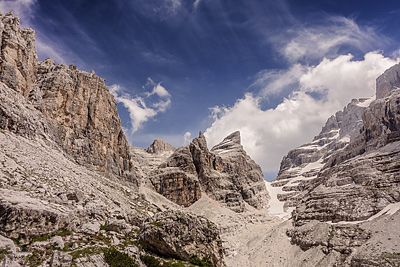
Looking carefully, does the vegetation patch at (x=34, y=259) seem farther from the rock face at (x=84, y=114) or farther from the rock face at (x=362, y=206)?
the rock face at (x=84, y=114)

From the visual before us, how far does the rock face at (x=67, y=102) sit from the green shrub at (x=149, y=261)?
52523 millimetres

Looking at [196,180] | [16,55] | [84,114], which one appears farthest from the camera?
[196,180]

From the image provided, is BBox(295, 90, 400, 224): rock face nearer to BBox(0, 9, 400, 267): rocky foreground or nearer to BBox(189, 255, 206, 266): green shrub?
BBox(0, 9, 400, 267): rocky foreground

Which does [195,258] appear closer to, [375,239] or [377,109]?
[375,239]

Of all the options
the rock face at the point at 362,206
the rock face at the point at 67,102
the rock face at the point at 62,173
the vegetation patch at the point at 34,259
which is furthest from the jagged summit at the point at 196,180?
the vegetation patch at the point at 34,259

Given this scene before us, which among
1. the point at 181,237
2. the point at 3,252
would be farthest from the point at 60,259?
the point at 181,237

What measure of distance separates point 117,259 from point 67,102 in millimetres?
92456

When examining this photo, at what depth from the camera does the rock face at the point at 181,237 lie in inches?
1719

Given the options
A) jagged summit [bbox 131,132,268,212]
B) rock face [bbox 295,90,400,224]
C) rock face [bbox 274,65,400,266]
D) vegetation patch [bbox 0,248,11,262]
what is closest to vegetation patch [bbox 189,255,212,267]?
vegetation patch [bbox 0,248,11,262]

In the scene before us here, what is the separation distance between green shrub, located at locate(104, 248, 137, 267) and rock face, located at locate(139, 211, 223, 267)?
29.3 feet

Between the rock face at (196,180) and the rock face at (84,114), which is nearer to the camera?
the rock face at (84,114)

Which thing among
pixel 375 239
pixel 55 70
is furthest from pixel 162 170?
pixel 375 239

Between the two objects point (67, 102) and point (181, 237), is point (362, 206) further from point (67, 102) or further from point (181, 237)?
point (67, 102)

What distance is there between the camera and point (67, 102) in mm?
110562
